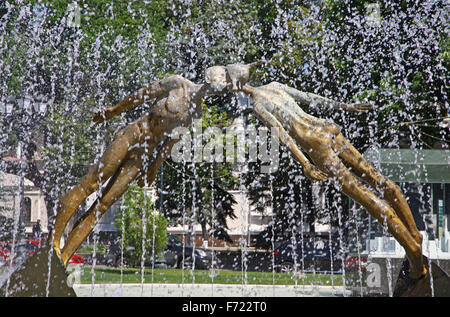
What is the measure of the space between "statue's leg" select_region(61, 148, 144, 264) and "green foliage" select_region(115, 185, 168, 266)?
9.23 metres

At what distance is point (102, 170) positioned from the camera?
6730 mm

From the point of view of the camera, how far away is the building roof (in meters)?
11.4

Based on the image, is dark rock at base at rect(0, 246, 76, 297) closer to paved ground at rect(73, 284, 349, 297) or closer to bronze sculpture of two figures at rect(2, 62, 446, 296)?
bronze sculpture of two figures at rect(2, 62, 446, 296)

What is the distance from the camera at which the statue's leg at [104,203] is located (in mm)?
6445

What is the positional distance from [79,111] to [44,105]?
33.6ft

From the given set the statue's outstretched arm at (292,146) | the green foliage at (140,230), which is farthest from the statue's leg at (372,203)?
the green foliage at (140,230)

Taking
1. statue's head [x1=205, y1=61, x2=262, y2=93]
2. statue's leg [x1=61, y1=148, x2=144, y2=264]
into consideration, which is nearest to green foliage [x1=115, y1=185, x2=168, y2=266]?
statue's leg [x1=61, y1=148, x2=144, y2=264]

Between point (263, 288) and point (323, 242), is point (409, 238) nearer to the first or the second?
point (263, 288)

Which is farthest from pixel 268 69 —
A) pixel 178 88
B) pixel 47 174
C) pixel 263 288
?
pixel 178 88

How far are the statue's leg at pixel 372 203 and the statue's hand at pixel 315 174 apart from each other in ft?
0.59

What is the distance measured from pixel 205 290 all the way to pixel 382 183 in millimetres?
5084
